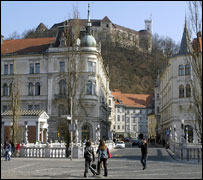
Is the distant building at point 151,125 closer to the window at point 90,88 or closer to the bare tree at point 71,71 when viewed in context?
the window at point 90,88

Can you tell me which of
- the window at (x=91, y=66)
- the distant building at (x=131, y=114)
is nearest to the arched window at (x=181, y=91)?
the window at (x=91, y=66)

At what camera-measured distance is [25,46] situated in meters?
65.8

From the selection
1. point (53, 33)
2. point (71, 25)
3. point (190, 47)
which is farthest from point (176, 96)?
point (53, 33)

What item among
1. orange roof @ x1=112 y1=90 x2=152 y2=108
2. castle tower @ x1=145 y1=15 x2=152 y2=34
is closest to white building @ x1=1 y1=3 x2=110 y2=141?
orange roof @ x1=112 y1=90 x2=152 y2=108

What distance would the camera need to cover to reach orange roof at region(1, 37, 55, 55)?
64125mm

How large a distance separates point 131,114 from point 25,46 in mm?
61656

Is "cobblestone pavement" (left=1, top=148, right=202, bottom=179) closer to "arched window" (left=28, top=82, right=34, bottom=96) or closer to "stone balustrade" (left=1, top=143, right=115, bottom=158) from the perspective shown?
"stone balustrade" (left=1, top=143, right=115, bottom=158)

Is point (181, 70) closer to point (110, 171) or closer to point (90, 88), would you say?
point (90, 88)

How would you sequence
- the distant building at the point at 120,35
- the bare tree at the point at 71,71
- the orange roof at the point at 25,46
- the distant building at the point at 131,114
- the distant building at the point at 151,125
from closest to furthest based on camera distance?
1. the bare tree at the point at 71,71
2. the orange roof at the point at 25,46
3. the distant building at the point at 151,125
4. the distant building at the point at 131,114
5. the distant building at the point at 120,35

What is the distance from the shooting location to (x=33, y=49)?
64.2m

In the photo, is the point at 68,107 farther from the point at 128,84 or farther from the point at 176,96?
the point at 128,84

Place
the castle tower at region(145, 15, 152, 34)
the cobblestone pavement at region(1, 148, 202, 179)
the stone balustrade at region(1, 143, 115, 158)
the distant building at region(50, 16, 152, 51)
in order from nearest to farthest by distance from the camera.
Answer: the cobblestone pavement at region(1, 148, 202, 179)
the stone balustrade at region(1, 143, 115, 158)
the distant building at region(50, 16, 152, 51)
the castle tower at region(145, 15, 152, 34)

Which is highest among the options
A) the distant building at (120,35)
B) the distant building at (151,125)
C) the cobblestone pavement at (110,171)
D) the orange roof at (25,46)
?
the distant building at (120,35)

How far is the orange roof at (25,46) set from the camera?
6412 cm
